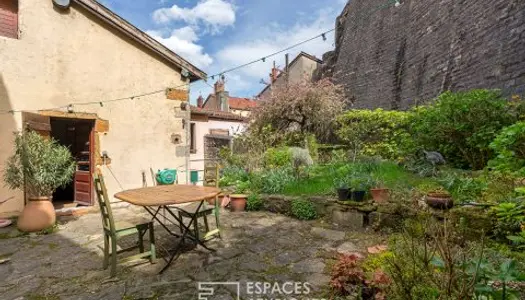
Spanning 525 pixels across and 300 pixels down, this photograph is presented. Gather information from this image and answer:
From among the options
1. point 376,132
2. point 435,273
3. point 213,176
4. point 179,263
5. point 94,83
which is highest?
point 94,83

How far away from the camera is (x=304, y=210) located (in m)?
5.19

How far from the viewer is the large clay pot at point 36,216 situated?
4.82 m

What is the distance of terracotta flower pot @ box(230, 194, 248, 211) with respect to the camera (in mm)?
5980

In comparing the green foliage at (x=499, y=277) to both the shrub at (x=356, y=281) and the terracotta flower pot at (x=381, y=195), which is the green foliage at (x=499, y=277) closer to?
the shrub at (x=356, y=281)

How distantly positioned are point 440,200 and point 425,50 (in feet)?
28.6

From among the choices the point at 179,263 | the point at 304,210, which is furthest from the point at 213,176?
the point at 179,263

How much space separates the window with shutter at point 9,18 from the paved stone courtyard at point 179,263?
3.79 metres

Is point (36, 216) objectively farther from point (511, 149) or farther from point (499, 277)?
point (511, 149)

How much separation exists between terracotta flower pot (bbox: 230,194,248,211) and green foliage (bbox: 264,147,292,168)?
8.03 feet

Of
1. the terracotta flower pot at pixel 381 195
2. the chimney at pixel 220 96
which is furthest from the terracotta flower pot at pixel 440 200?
the chimney at pixel 220 96

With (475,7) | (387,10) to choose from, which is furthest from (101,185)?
(387,10)

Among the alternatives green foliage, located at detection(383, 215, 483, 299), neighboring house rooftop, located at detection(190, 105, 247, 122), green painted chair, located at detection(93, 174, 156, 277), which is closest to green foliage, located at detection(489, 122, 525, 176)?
green foliage, located at detection(383, 215, 483, 299)

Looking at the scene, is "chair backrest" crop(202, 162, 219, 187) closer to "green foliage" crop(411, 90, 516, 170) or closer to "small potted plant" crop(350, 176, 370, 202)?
"small potted plant" crop(350, 176, 370, 202)

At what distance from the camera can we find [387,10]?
44.1 feet
